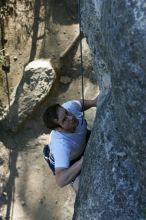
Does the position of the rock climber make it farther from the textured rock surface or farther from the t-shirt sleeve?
the textured rock surface

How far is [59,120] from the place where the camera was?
9.85 ft

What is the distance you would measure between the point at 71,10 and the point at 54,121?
212cm

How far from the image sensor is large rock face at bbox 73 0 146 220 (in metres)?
1.94

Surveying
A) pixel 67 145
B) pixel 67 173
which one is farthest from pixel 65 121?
pixel 67 173

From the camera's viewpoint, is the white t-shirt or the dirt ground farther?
the dirt ground

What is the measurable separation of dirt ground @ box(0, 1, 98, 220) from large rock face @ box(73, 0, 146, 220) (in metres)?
1.86

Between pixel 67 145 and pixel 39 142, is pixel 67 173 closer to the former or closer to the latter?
pixel 67 145

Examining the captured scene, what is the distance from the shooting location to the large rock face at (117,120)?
1.94 meters

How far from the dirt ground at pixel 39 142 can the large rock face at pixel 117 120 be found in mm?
1864

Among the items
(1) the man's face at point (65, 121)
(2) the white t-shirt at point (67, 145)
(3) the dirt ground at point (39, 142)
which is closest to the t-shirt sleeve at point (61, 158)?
(2) the white t-shirt at point (67, 145)

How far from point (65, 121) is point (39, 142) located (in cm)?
186

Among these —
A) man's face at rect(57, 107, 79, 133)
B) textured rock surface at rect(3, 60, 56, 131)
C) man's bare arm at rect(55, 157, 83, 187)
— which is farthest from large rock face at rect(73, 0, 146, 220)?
textured rock surface at rect(3, 60, 56, 131)

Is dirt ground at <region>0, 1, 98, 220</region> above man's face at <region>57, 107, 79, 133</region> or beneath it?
beneath

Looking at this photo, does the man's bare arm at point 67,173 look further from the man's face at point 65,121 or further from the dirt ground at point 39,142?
the dirt ground at point 39,142
